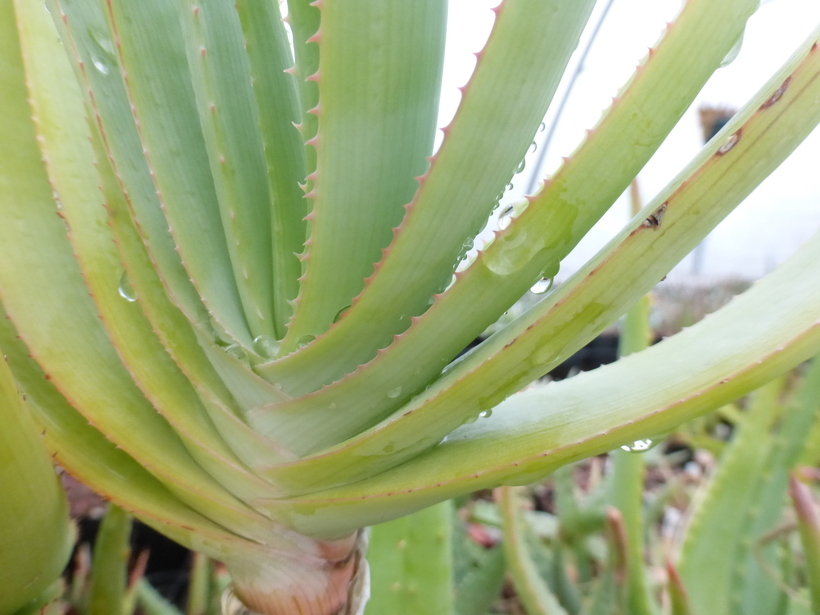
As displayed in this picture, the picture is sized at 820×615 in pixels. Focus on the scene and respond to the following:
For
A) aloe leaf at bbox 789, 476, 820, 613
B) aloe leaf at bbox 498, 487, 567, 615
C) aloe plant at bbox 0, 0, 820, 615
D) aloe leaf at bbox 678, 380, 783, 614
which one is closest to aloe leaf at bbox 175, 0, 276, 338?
aloe plant at bbox 0, 0, 820, 615

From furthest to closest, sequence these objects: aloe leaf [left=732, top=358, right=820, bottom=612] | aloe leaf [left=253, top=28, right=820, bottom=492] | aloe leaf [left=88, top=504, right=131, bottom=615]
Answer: aloe leaf [left=732, top=358, right=820, bottom=612] < aloe leaf [left=88, top=504, right=131, bottom=615] < aloe leaf [left=253, top=28, right=820, bottom=492]

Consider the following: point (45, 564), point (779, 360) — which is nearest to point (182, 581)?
point (45, 564)

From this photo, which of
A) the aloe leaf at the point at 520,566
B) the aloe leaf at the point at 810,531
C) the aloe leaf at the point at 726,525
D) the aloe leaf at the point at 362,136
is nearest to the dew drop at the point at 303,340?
the aloe leaf at the point at 362,136

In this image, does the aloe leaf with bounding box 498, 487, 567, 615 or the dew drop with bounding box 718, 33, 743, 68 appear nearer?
the dew drop with bounding box 718, 33, 743, 68

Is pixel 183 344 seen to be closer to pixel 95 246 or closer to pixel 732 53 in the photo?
pixel 95 246

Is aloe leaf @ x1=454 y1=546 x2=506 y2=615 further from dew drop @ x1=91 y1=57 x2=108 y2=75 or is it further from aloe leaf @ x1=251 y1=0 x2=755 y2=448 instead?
dew drop @ x1=91 y1=57 x2=108 y2=75

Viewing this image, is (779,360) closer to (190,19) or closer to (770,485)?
(190,19)

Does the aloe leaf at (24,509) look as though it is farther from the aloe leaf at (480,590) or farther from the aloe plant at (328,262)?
the aloe leaf at (480,590)

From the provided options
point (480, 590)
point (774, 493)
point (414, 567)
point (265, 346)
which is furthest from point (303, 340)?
point (774, 493)
